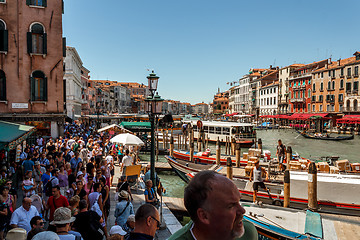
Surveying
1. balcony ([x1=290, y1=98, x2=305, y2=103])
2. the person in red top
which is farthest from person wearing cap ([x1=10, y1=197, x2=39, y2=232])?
balcony ([x1=290, y1=98, x2=305, y2=103])

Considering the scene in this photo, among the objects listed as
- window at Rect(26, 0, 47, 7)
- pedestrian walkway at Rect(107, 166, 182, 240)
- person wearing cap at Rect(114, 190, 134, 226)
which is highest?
window at Rect(26, 0, 47, 7)

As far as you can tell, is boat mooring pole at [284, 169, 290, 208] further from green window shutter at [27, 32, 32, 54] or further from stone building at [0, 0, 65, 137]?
green window shutter at [27, 32, 32, 54]

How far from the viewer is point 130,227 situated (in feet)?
14.2

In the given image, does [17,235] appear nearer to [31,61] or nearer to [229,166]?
[229,166]

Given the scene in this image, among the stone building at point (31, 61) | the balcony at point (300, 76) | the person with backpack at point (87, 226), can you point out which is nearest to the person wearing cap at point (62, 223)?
the person with backpack at point (87, 226)

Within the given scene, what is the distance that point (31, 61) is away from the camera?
16844 mm

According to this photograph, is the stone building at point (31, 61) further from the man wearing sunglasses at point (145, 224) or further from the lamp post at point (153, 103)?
the man wearing sunglasses at point (145, 224)

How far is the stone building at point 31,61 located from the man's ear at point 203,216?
1791 cm

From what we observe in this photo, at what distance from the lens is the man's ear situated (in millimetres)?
1185

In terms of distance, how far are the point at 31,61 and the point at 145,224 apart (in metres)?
16.9

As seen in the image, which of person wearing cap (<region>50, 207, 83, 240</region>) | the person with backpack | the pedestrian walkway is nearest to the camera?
person wearing cap (<region>50, 207, 83, 240</region>)

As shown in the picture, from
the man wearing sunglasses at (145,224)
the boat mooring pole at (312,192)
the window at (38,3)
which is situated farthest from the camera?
the window at (38,3)

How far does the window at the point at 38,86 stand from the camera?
1700 cm

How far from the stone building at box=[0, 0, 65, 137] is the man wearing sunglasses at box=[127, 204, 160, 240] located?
16212 mm
